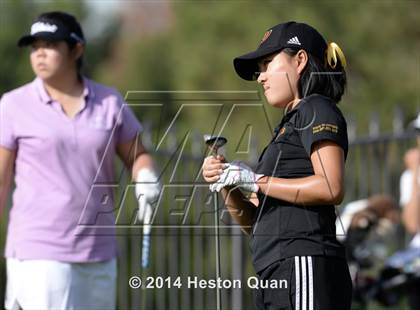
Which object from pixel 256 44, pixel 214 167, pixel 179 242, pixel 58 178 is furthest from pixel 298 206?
pixel 256 44

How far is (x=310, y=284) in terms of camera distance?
401cm

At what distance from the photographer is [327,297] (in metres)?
4.02

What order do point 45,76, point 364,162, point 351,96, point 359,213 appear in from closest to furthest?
point 45,76, point 359,213, point 364,162, point 351,96

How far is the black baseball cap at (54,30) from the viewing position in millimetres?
5406

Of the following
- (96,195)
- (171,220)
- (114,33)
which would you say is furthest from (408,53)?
(114,33)

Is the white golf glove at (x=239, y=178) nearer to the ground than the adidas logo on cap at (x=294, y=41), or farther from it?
nearer to the ground

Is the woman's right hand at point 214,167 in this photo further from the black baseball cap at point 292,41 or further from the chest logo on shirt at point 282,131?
the black baseball cap at point 292,41

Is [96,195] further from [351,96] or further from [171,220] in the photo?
[351,96]

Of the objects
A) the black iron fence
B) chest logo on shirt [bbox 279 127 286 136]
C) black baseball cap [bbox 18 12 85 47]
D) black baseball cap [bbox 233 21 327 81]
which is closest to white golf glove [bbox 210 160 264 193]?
chest logo on shirt [bbox 279 127 286 136]

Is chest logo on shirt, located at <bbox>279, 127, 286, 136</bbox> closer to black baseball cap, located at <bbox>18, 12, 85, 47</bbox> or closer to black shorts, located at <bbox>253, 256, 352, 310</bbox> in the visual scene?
black shorts, located at <bbox>253, 256, 352, 310</bbox>

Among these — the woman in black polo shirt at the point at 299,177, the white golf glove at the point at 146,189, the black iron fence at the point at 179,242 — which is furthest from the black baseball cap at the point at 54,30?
the black iron fence at the point at 179,242

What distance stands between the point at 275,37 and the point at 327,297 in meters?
1.07

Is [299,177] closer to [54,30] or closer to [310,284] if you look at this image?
[310,284]

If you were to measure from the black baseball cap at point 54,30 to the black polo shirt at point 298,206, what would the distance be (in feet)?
5.55
